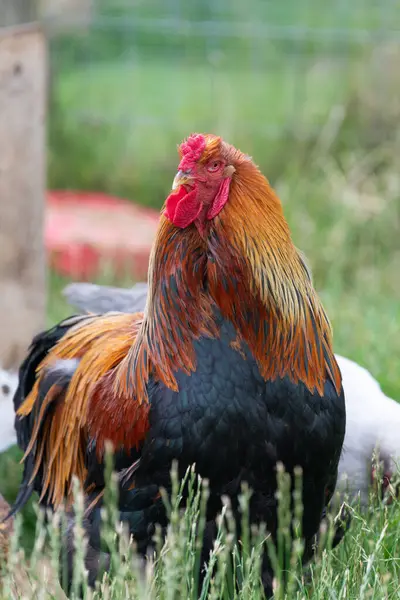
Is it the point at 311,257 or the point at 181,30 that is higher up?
the point at 181,30

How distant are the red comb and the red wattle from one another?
7 centimetres

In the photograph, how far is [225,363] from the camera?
9.64 feet

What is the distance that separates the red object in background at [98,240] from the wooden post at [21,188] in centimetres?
185

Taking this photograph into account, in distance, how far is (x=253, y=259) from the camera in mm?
2857

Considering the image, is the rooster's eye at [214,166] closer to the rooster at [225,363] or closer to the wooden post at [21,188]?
the rooster at [225,363]

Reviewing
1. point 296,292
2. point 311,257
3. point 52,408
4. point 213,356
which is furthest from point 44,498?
point 311,257

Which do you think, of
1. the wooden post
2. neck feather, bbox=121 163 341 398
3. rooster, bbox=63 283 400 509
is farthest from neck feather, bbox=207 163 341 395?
the wooden post

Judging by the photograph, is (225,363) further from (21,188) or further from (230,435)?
(21,188)

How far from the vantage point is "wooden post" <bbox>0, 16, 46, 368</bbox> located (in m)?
4.58

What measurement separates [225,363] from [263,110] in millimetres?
5701

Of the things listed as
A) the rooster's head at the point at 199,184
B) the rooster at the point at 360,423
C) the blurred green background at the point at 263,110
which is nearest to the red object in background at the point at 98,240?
the blurred green background at the point at 263,110

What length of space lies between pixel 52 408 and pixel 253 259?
1.10 m

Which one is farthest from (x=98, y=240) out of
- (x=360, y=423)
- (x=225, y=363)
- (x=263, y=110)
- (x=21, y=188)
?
(x=225, y=363)

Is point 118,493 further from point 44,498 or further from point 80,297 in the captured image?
point 80,297
